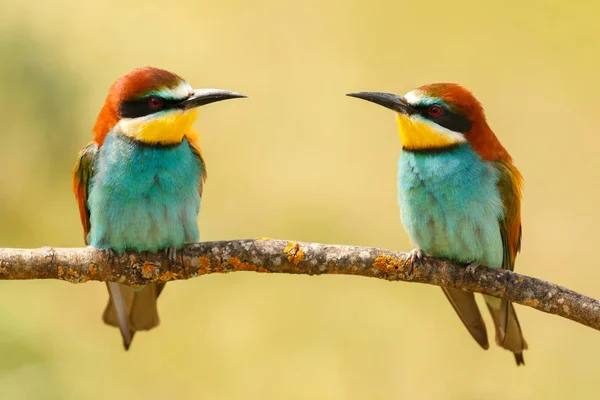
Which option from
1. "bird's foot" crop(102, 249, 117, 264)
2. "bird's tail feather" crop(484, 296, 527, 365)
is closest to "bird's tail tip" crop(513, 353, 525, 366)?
"bird's tail feather" crop(484, 296, 527, 365)

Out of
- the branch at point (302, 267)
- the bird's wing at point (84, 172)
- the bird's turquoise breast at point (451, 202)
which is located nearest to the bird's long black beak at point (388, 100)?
the bird's turquoise breast at point (451, 202)

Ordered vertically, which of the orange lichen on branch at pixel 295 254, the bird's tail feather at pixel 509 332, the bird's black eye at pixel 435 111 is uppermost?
the bird's black eye at pixel 435 111

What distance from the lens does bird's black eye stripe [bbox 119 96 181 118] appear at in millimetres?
2783

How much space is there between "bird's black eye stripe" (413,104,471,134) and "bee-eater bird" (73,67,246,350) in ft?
1.90

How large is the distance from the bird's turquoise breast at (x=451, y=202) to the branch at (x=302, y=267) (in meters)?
0.13

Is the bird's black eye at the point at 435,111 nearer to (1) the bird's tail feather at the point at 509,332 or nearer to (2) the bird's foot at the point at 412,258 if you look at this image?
(2) the bird's foot at the point at 412,258

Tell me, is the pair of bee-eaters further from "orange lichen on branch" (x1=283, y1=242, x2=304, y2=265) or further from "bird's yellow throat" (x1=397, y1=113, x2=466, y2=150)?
"orange lichen on branch" (x1=283, y1=242, x2=304, y2=265)

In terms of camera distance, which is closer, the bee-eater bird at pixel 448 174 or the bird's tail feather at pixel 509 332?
the bee-eater bird at pixel 448 174

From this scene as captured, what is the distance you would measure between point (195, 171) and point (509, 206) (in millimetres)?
1012

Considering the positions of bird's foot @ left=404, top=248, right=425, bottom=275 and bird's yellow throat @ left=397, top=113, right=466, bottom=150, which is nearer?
bird's foot @ left=404, top=248, right=425, bottom=275

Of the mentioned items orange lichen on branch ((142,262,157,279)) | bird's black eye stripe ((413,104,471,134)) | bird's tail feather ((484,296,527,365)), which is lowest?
bird's tail feather ((484,296,527,365))

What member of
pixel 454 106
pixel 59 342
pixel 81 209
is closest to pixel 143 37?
pixel 59 342

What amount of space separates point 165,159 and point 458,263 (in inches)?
37.3

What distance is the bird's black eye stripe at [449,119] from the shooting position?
9.40ft
